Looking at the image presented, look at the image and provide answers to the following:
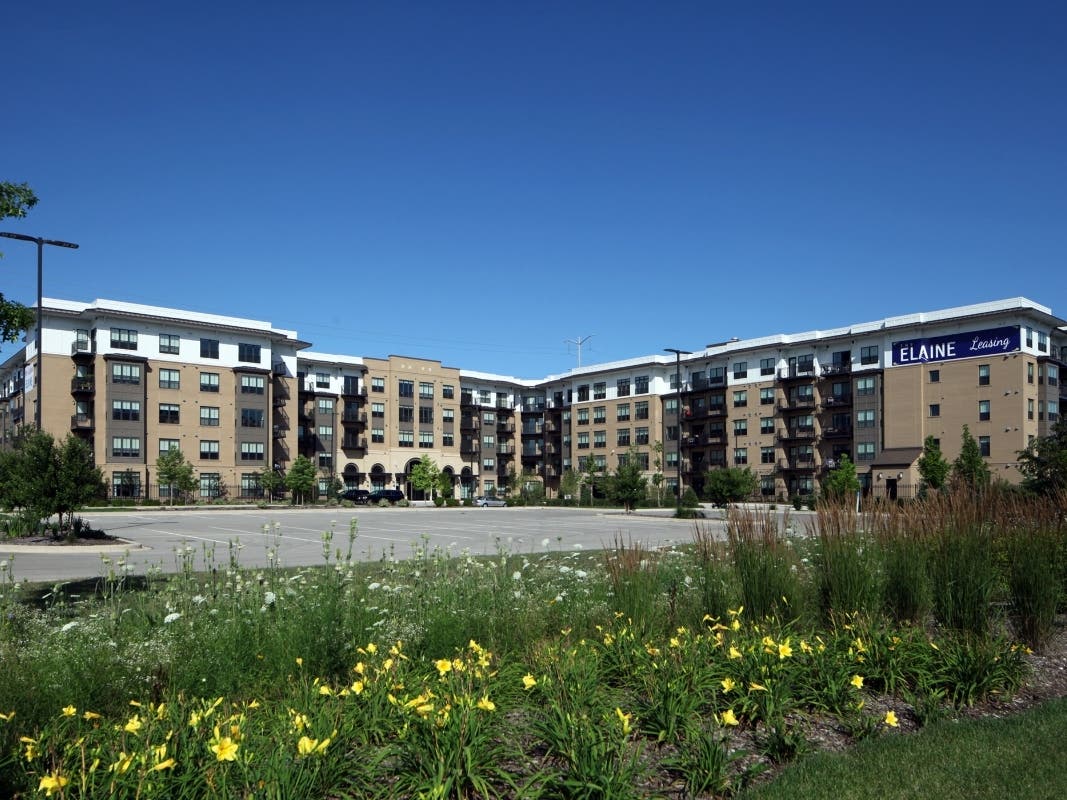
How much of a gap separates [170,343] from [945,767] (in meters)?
70.3

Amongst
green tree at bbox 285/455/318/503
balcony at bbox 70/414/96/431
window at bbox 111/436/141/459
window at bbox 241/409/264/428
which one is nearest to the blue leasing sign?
green tree at bbox 285/455/318/503

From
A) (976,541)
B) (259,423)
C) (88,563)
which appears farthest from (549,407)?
(976,541)

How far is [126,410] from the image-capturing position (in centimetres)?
6378

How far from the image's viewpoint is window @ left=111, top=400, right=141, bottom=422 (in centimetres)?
6327

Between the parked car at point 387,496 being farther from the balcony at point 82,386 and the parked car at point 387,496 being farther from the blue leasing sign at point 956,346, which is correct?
the blue leasing sign at point 956,346

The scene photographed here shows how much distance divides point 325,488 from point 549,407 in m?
33.9

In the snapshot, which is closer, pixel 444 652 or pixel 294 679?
pixel 294 679

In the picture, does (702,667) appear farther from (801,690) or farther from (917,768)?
(917,768)

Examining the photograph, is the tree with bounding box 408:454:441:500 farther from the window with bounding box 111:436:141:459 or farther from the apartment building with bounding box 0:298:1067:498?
the window with bounding box 111:436:141:459

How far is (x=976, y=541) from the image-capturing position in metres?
7.80

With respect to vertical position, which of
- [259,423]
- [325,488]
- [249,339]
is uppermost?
[249,339]

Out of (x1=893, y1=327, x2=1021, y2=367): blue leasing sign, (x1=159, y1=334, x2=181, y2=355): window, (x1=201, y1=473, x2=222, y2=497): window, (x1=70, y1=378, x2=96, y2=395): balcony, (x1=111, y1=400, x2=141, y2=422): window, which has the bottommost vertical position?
(x1=201, y1=473, x2=222, y2=497): window

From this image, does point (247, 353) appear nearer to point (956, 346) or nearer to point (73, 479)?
point (73, 479)

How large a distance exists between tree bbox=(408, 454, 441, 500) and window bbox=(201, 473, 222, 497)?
1995 centimetres
